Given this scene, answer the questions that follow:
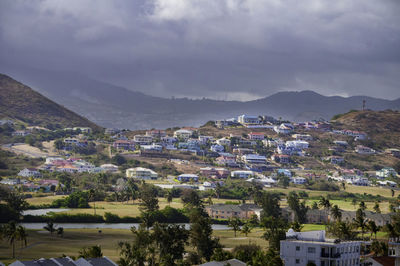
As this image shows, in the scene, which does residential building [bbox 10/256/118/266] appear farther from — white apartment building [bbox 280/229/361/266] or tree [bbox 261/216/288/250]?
tree [bbox 261/216/288/250]

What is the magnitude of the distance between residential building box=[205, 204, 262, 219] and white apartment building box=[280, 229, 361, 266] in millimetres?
87567

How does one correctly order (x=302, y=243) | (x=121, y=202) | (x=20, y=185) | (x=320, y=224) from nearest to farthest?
(x=302, y=243), (x=320, y=224), (x=121, y=202), (x=20, y=185)

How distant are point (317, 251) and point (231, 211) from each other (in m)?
94.3

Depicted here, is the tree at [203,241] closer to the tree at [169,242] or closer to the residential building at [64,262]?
the tree at [169,242]

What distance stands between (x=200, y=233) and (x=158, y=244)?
326 inches

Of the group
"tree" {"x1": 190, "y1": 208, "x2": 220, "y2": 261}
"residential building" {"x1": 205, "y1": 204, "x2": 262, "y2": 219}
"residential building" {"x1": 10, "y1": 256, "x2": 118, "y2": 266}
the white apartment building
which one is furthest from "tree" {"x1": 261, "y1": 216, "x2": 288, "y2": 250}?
"residential building" {"x1": 10, "y1": 256, "x2": 118, "y2": 266}

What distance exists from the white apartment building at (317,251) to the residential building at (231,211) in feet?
287

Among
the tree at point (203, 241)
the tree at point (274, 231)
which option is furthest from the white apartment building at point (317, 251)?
the tree at point (203, 241)

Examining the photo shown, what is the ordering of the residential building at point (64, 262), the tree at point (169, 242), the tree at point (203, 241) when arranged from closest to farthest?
the residential building at point (64, 262), the tree at point (169, 242), the tree at point (203, 241)

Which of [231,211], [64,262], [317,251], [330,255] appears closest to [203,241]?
[317,251]

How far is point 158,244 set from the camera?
96438 mm

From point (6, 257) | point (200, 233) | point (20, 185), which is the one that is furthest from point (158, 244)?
point (20, 185)

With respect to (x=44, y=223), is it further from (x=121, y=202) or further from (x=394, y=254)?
(x=394, y=254)

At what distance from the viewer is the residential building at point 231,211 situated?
538 feet
